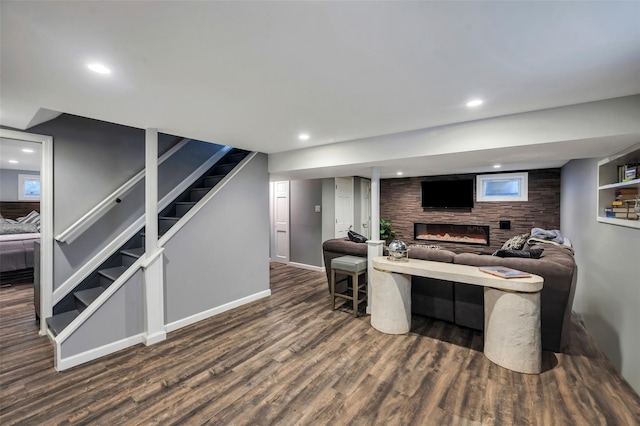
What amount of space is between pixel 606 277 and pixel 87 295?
5552 mm

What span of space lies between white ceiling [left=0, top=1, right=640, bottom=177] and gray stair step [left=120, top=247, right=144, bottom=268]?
5.40 feet

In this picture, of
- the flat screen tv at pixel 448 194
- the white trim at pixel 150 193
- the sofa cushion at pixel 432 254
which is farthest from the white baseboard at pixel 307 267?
the white trim at pixel 150 193

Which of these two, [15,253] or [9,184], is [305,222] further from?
[9,184]

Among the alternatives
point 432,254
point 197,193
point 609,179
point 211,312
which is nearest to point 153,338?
point 211,312

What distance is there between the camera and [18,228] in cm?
587

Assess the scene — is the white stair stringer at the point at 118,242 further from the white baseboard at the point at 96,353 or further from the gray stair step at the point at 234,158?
the white baseboard at the point at 96,353

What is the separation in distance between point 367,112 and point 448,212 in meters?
4.79

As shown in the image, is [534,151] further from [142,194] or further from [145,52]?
[142,194]

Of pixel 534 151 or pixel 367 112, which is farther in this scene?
pixel 534 151

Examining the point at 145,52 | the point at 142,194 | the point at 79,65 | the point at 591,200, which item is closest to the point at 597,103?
the point at 591,200

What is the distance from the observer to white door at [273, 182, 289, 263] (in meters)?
6.60

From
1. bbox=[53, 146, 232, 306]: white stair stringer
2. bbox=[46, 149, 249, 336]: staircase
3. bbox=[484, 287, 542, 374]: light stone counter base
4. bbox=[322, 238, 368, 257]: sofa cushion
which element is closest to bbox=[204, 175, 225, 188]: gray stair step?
bbox=[46, 149, 249, 336]: staircase

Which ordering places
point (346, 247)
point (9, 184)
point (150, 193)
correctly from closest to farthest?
point (150, 193)
point (346, 247)
point (9, 184)

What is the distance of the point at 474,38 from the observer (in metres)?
1.42
